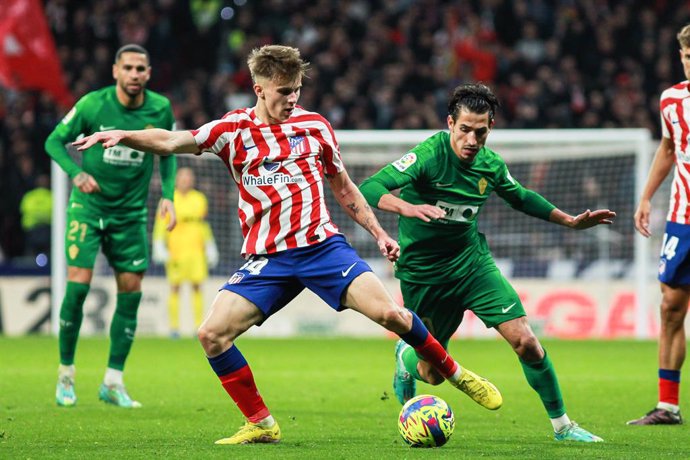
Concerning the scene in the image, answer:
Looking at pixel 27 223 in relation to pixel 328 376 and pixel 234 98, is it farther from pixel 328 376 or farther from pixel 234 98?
pixel 328 376

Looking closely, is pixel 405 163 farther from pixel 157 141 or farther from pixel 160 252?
pixel 160 252

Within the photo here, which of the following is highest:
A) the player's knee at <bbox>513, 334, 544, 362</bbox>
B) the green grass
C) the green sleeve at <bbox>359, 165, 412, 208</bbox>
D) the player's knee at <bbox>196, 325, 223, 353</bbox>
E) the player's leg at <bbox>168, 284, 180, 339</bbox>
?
the green sleeve at <bbox>359, 165, 412, 208</bbox>

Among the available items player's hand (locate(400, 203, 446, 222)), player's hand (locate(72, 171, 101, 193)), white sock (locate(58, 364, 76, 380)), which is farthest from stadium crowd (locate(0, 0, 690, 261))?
player's hand (locate(400, 203, 446, 222))

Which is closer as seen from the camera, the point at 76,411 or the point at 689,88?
the point at 689,88

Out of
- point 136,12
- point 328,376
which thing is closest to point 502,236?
point 328,376

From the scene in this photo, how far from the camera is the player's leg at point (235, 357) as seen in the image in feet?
20.4

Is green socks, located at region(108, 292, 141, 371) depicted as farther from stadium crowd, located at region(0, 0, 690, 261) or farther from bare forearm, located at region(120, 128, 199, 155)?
stadium crowd, located at region(0, 0, 690, 261)

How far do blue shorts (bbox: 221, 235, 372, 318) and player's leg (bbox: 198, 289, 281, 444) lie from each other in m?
0.07

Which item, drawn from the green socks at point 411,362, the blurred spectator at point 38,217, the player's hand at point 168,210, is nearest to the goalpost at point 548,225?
the blurred spectator at point 38,217

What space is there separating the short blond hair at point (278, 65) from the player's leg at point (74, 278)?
113 inches

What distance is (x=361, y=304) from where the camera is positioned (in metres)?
6.20

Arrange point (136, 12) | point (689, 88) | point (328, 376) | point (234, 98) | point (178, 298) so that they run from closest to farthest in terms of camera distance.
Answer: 1. point (689, 88)
2. point (328, 376)
3. point (178, 298)
4. point (234, 98)
5. point (136, 12)

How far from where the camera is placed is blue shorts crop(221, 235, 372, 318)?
6.27 meters

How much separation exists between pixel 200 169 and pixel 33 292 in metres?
2.96
